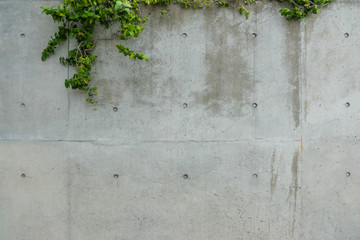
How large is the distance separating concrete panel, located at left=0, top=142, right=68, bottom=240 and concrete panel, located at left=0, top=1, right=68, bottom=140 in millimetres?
187

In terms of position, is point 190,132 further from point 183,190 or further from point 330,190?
point 330,190

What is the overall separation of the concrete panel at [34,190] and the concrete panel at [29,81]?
19 cm

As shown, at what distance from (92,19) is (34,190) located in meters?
1.94

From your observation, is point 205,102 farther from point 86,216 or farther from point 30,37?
point 30,37

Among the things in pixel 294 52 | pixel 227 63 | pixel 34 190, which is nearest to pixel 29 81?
pixel 34 190

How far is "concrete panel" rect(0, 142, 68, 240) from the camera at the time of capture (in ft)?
11.2

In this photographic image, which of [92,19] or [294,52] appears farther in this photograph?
[294,52]

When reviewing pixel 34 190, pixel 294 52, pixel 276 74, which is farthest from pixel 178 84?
pixel 34 190

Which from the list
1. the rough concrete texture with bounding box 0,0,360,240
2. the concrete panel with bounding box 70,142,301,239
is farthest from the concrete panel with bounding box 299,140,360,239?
the concrete panel with bounding box 70,142,301,239

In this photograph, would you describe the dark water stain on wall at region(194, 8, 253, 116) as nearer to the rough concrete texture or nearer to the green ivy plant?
the rough concrete texture

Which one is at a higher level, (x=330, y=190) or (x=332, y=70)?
(x=332, y=70)

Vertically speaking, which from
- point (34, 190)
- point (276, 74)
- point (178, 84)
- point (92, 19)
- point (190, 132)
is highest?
point (92, 19)

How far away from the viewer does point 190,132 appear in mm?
3402

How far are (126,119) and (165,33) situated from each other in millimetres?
1025
